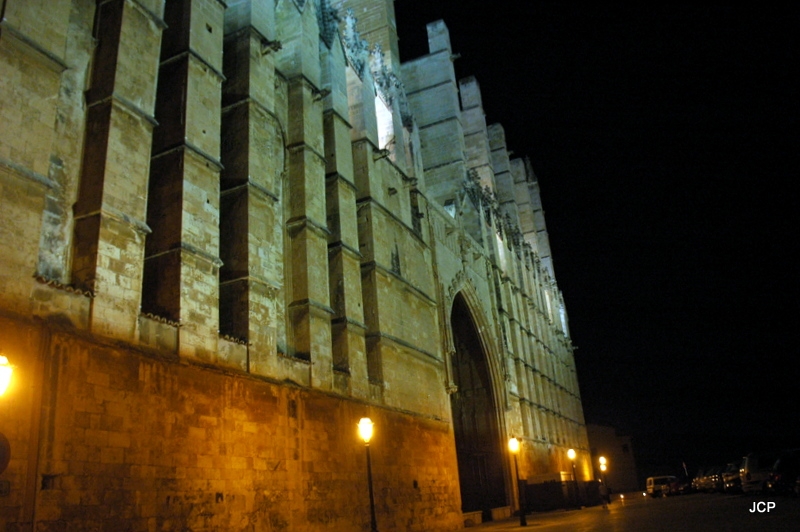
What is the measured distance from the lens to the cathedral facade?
8023 mm

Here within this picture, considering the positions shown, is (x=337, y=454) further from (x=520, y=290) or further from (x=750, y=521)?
(x=520, y=290)

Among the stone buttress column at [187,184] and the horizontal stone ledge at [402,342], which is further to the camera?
the horizontal stone ledge at [402,342]

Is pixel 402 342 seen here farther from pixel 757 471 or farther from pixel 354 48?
pixel 757 471

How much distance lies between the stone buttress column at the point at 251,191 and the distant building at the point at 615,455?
49.8m

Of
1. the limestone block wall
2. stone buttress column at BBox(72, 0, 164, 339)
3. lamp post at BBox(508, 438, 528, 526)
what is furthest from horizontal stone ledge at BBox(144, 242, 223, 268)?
lamp post at BBox(508, 438, 528, 526)

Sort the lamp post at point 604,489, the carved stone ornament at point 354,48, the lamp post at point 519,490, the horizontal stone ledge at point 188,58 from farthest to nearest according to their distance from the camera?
the lamp post at point 604,489
the carved stone ornament at point 354,48
the lamp post at point 519,490
the horizontal stone ledge at point 188,58

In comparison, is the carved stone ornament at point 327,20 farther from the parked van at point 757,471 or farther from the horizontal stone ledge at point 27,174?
the parked van at point 757,471

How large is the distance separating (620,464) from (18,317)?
57964 mm

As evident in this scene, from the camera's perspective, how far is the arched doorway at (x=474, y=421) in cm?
2489

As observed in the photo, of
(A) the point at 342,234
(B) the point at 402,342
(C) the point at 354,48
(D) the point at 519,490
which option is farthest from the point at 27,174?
(C) the point at 354,48

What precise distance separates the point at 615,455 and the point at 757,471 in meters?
42.9

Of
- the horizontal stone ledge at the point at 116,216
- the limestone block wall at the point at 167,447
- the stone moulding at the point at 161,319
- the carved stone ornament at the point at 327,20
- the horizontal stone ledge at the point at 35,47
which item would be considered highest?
the carved stone ornament at the point at 327,20

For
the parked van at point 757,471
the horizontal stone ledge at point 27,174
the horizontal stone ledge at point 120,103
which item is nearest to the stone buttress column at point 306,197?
the horizontal stone ledge at point 120,103

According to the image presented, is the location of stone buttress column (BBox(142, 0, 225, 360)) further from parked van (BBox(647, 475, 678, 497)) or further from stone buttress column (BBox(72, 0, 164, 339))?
parked van (BBox(647, 475, 678, 497))
